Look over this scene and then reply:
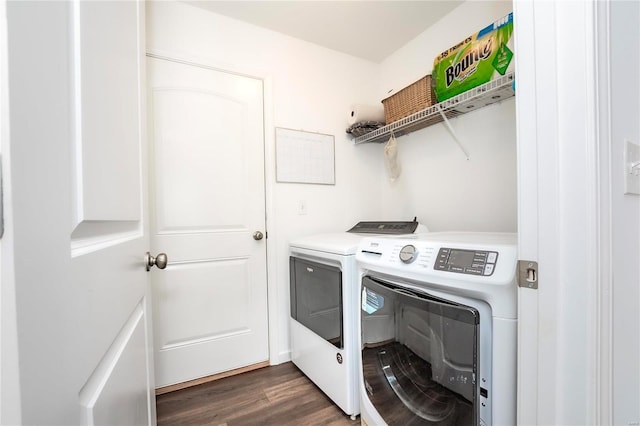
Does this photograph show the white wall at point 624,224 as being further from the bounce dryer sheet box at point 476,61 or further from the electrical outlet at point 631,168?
the bounce dryer sheet box at point 476,61

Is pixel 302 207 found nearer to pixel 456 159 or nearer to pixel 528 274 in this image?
pixel 456 159

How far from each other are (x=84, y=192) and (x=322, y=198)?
5.99ft

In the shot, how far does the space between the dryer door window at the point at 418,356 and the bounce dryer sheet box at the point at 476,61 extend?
1232 mm

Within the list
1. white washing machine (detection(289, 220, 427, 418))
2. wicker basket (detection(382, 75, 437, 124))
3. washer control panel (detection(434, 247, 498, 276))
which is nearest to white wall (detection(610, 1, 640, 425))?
washer control panel (detection(434, 247, 498, 276))

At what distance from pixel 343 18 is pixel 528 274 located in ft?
6.48

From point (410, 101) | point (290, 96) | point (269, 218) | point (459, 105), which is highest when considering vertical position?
point (290, 96)

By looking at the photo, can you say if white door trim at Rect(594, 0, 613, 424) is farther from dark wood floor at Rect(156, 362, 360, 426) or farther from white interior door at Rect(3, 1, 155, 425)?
dark wood floor at Rect(156, 362, 360, 426)

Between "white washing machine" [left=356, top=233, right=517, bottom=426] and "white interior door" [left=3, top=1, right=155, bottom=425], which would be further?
"white washing machine" [left=356, top=233, right=517, bottom=426]

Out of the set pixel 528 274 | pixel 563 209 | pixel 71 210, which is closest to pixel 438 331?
pixel 528 274

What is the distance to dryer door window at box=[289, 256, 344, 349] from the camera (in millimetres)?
1432

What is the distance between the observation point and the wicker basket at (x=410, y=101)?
172 cm

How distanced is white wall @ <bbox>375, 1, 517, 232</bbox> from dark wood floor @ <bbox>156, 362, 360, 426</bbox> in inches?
54.8

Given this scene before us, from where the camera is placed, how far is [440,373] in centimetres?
91

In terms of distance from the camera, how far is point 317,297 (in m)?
1.63
